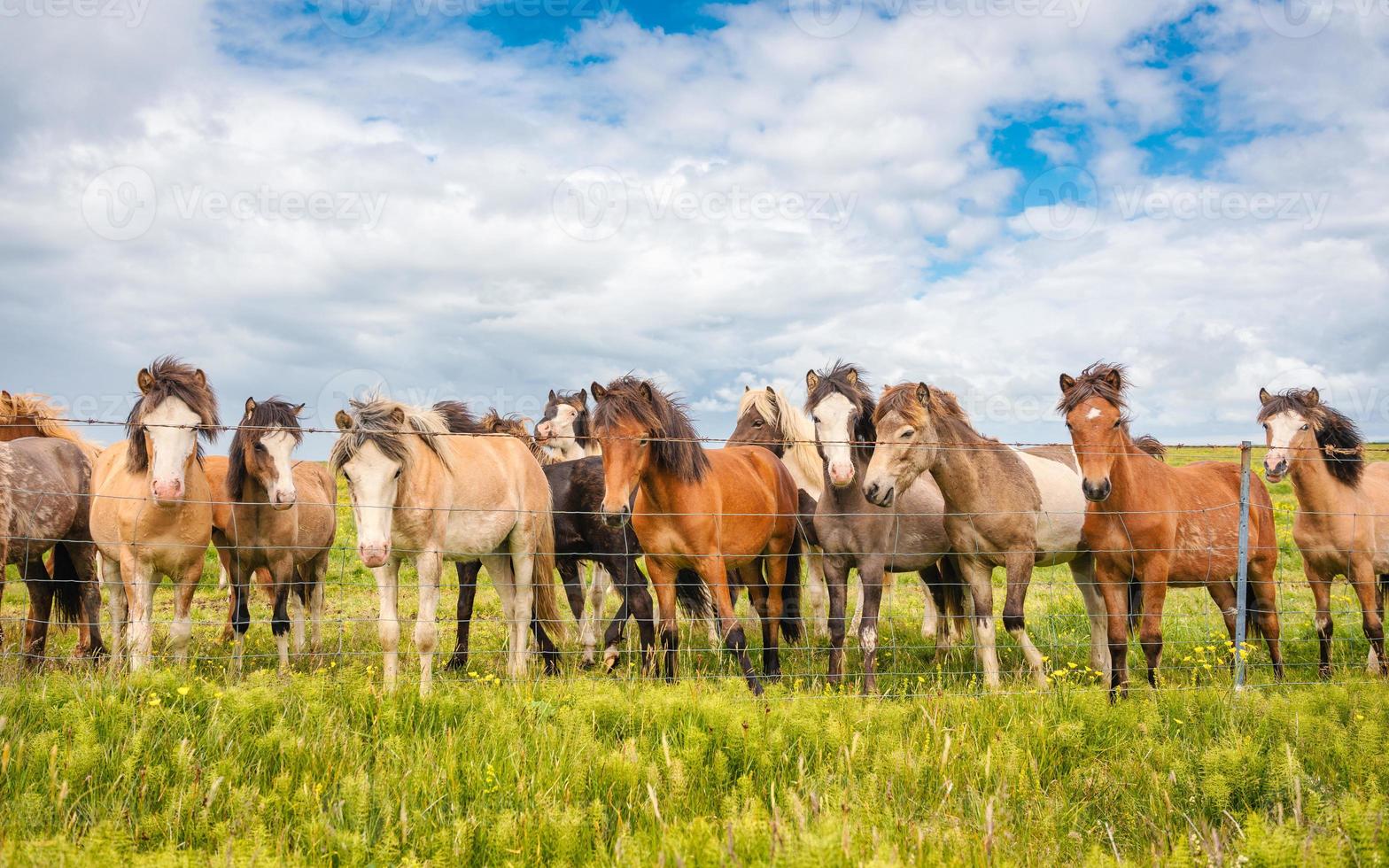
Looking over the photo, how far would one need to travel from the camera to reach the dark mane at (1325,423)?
8.19m

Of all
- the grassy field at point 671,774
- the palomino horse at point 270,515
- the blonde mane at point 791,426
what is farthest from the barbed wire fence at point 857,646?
the blonde mane at point 791,426

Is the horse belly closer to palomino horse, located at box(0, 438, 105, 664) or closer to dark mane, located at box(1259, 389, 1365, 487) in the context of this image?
dark mane, located at box(1259, 389, 1365, 487)

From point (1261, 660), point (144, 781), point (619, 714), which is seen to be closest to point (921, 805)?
point (619, 714)

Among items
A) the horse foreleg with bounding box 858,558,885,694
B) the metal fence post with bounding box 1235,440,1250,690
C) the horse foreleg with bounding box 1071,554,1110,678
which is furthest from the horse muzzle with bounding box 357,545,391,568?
the metal fence post with bounding box 1235,440,1250,690

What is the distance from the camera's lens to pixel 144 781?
370 centimetres

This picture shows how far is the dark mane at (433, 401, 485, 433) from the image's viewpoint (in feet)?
27.3

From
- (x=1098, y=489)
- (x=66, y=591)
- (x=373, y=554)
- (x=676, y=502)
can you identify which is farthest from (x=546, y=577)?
(x=1098, y=489)

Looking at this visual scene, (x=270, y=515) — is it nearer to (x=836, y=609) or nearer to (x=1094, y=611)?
(x=836, y=609)

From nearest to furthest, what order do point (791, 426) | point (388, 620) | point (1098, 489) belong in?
point (1098, 489)
point (388, 620)
point (791, 426)

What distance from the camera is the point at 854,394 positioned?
22.8ft

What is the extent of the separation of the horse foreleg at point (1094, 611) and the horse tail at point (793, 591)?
2.57 meters

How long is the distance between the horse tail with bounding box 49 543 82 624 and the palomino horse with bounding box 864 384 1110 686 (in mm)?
7411

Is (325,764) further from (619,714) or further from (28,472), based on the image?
(28,472)

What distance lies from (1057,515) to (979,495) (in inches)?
37.1
